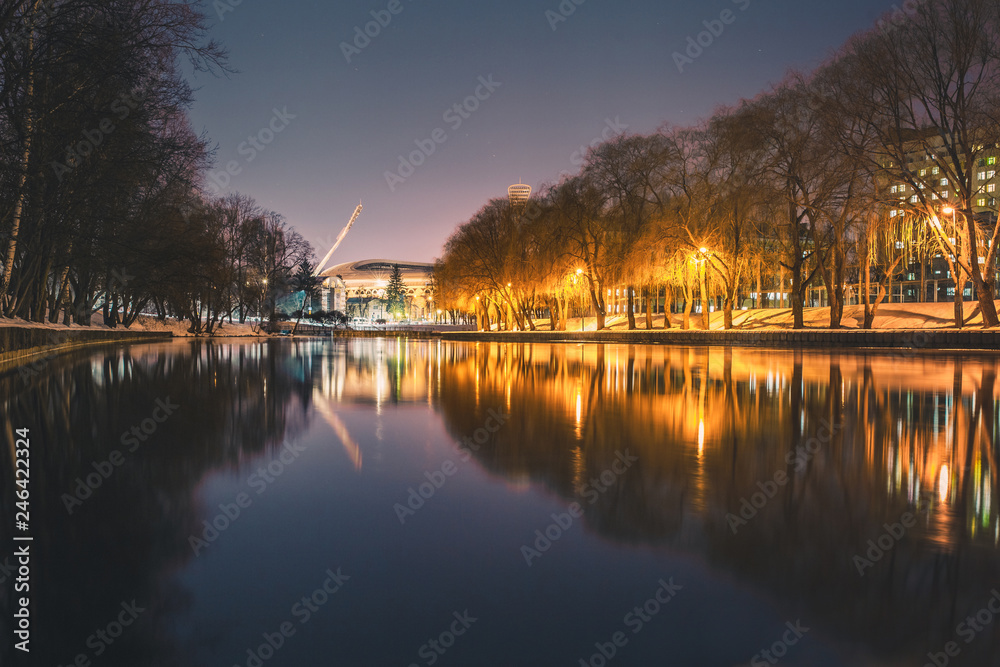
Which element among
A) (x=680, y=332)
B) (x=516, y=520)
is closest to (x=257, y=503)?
(x=516, y=520)

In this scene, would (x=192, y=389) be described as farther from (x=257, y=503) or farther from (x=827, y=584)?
(x=827, y=584)

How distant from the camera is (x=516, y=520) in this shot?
453 cm

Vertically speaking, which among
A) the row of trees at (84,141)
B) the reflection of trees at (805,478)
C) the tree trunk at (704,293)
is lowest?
the reflection of trees at (805,478)

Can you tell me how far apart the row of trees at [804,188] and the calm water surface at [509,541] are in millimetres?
24639

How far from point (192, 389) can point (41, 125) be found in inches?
403

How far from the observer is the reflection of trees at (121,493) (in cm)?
305

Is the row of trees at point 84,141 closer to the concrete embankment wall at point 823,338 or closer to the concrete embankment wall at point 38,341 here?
the concrete embankment wall at point 38,341

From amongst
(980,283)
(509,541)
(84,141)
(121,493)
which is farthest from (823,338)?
(121,493)

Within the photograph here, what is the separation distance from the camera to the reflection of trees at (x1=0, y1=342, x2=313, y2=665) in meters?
3.05

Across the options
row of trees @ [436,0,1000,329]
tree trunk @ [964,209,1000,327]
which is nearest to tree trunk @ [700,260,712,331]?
row of trees @ [436,0,1000,329]

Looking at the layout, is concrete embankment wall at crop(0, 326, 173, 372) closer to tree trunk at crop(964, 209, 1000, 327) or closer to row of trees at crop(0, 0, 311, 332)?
row of trees at crop(0, 0, 311, 332)

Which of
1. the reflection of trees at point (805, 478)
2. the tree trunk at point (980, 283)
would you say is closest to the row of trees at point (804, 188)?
the tree trunk at point (980, 283)

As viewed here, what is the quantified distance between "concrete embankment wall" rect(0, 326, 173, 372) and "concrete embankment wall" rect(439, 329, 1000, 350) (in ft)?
89.7

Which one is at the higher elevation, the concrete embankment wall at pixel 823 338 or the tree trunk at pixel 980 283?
the tree trunk at pixel 980 283
